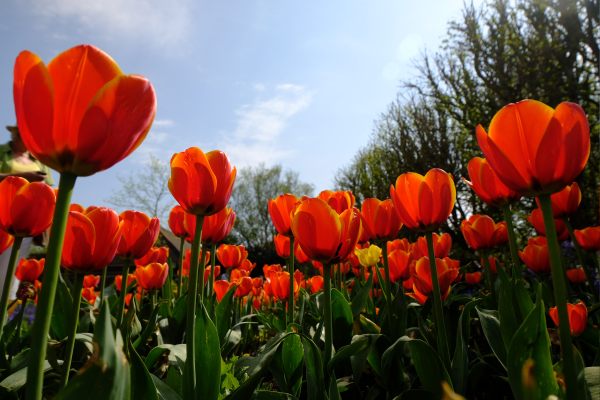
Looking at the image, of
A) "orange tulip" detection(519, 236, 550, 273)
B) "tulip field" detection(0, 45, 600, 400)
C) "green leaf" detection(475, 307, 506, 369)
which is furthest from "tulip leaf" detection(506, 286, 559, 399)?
"orange tulip" detection(519, 236, 550, 273)

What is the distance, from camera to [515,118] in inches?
32.8

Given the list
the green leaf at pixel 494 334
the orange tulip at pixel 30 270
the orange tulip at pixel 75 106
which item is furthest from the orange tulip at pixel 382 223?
the orange tulip at pixel 30 270

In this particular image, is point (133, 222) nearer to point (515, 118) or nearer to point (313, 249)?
point (313, 249)

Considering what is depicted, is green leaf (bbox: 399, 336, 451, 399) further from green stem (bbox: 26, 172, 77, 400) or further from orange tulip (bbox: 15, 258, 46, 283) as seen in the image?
orange tulip (bbox: 15, 258, 46, 283)

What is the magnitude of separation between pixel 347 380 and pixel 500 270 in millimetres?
676

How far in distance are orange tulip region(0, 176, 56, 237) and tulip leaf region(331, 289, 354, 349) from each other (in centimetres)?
104

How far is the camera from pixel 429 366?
1.01 metres

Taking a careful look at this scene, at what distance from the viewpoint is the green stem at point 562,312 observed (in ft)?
2.27

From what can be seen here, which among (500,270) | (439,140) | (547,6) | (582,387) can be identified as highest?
(547,6)

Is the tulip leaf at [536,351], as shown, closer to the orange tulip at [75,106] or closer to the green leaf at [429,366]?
the green leaf at [429,366]

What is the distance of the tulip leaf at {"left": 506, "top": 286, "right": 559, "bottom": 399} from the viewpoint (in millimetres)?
731

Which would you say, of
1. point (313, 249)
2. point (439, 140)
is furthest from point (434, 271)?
point (439, 140)

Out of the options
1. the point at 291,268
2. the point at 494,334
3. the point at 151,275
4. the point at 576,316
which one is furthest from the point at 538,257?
the point at 151,275

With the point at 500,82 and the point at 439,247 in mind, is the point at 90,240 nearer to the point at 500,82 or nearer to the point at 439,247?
the point at 439,247
